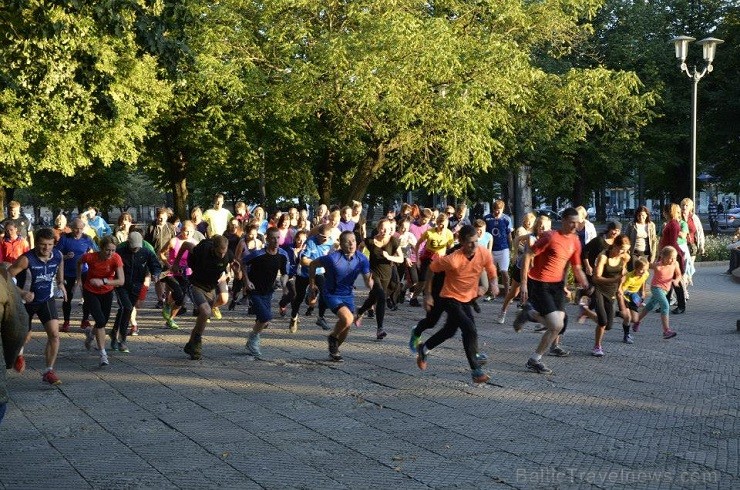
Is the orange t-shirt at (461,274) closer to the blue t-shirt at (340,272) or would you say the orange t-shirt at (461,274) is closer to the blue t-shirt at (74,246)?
the blue t-shirt at (340,272)

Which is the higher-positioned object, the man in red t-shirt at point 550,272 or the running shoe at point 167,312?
the man in red t-shirt at point 550,272

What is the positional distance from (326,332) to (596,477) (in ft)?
25.9

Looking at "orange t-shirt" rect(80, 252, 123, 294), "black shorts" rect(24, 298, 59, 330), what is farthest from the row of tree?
"black shorts" rect(24, 298, 59, 330)

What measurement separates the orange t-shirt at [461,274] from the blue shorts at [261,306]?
246 centimetres

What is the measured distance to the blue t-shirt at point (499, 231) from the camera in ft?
59.5

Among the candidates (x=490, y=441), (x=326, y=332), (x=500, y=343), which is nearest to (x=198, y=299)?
→ (x=326, y=332)

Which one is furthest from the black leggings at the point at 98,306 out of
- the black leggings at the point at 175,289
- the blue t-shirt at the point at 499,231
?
the blue t-shirt at the point at 499,231

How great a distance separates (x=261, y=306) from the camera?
476 inches

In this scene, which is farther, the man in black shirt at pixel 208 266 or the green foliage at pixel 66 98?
the green foliage at pixel 66 98

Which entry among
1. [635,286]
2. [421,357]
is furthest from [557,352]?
[421,357]

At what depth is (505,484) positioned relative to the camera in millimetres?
6551

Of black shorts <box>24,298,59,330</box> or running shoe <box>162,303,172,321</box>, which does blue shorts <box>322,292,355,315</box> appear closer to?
black shorts <box>24,298,59,330</box>

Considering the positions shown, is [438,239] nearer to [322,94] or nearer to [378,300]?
[378,300]

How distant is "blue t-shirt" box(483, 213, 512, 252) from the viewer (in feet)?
59.5
